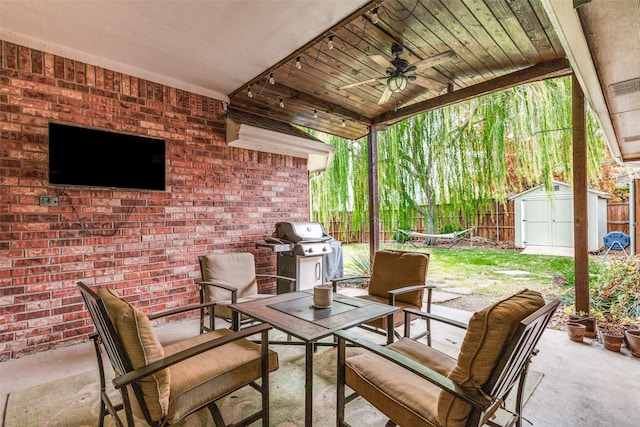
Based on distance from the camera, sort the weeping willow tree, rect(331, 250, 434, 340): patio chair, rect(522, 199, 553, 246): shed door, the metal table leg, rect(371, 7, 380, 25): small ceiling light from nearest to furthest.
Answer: the metal table leg
rect(371, 7, 380, 25): small ceiling light
rect(331, 250, 434, 340): patio chair
the weeping willow tree
rect(522, 199, 553, 246): shed door

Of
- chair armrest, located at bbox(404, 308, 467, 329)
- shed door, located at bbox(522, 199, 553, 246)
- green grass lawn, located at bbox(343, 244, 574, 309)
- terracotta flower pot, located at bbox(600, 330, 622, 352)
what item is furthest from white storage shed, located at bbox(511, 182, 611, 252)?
chair armrest, located at bbox(404, 308, 467, 329)

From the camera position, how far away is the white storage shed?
28.6 feet

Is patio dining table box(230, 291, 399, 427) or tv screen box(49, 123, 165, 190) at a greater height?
tv screen box(49, 123, 165, 190)

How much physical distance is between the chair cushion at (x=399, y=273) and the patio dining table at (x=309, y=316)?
689 mm

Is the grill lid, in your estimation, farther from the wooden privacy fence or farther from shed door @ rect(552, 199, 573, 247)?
shed door @ rect(552, 199, 573, 247)

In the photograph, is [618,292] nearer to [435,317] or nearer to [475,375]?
[435,317]

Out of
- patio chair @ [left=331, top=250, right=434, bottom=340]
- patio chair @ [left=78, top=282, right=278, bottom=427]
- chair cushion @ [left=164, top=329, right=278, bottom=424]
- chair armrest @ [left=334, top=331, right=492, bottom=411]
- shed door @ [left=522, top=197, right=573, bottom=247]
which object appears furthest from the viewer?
shed door @ [left=522, top=197, right=573, bottom=247]

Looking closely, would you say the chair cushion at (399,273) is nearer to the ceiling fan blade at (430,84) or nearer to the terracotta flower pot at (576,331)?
the terracotta flower pot at (576,331)

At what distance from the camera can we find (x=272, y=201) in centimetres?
451

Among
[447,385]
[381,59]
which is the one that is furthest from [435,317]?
[381,59]

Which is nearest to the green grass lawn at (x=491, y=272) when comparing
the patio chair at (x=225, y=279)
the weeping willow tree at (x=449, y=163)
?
the weeping willow tree at (x=449, y=163)

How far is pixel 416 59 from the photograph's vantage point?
315cm

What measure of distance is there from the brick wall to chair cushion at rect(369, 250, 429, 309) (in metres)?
1.96

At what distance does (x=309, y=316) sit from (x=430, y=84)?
320 cm
